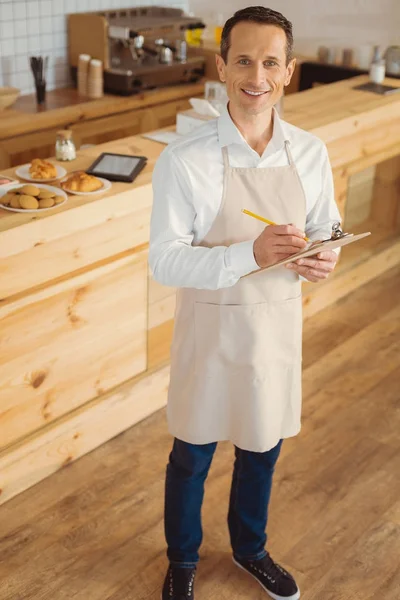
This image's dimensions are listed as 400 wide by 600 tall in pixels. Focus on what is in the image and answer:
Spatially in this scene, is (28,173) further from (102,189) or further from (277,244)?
(277,244)

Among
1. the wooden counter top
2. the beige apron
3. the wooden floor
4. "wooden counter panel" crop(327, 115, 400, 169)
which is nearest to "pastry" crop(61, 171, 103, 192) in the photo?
the beige apron

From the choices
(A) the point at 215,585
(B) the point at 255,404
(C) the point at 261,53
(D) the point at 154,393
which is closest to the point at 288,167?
(C) the point at 261,53

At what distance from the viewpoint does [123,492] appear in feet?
9.04

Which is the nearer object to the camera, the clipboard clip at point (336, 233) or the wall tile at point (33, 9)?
the clipboard clip at point (336, 233)

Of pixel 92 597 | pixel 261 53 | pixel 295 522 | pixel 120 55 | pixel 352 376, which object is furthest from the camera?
pixel 120 55

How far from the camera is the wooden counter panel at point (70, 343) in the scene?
2561mm

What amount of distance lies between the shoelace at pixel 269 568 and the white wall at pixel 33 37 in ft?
11.0

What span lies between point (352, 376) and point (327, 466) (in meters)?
0.73

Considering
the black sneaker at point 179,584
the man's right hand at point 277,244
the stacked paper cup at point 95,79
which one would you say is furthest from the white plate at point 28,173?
the stacked paper cup at point 95,79

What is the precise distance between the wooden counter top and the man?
242 cm

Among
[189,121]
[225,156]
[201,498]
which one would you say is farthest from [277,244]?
[189,121]

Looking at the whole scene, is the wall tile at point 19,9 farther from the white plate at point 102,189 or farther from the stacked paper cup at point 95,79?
the white plate at point 102,189

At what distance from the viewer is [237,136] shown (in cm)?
186

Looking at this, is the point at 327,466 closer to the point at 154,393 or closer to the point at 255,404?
the point at 154,393
